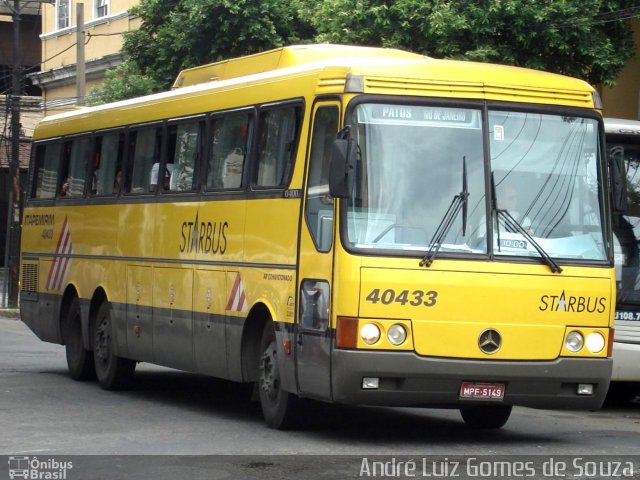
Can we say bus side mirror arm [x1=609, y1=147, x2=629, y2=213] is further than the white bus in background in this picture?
No

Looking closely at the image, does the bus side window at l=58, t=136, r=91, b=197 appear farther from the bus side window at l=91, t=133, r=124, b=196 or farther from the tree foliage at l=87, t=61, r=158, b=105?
the tree foliage at l=87, t=61, r=158, b=105

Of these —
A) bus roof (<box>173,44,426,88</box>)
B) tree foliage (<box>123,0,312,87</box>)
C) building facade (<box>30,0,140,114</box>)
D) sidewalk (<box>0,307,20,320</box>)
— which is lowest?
sidewalk (<box>0,307,20,320</box>)

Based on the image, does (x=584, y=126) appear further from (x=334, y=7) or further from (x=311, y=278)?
(x=334, y=7)

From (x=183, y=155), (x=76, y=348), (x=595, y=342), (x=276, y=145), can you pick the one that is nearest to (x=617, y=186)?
(x=595, y=342)

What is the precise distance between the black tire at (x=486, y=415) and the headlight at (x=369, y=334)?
2041mm

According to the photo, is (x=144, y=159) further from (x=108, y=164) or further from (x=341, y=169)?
(x=341, y=169)

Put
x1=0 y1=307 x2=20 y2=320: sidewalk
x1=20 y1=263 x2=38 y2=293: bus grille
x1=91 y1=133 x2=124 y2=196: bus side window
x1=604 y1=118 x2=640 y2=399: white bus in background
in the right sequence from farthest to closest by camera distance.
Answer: x1=0 y1=307 x2=20 y2=320: sidewalk
x1=20 y1=263 x2=38 y2=293: bus grille
x1=91 y1=133 x2=124 y2=196: bus side window
x1=604 y1=118 x2=640 y2=399: white bus in background

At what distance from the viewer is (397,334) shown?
10656mm

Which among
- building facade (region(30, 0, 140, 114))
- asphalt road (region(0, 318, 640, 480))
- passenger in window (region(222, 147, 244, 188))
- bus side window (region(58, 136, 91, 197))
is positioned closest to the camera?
asphalt road (region(0, 318, 640, 480))

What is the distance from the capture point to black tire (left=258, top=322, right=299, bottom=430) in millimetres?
11664

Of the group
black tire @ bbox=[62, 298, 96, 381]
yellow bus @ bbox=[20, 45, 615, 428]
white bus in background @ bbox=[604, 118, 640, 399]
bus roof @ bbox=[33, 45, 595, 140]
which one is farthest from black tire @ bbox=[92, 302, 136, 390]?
white bus in background @ bbox=[604, 118, 640, 399]

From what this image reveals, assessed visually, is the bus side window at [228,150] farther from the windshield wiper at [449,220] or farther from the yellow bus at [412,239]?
the windshield wiper at [449,220]

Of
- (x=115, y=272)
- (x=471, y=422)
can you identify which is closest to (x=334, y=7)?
(x=115, y=272)

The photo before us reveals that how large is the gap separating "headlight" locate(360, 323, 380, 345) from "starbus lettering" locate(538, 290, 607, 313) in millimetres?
1352
